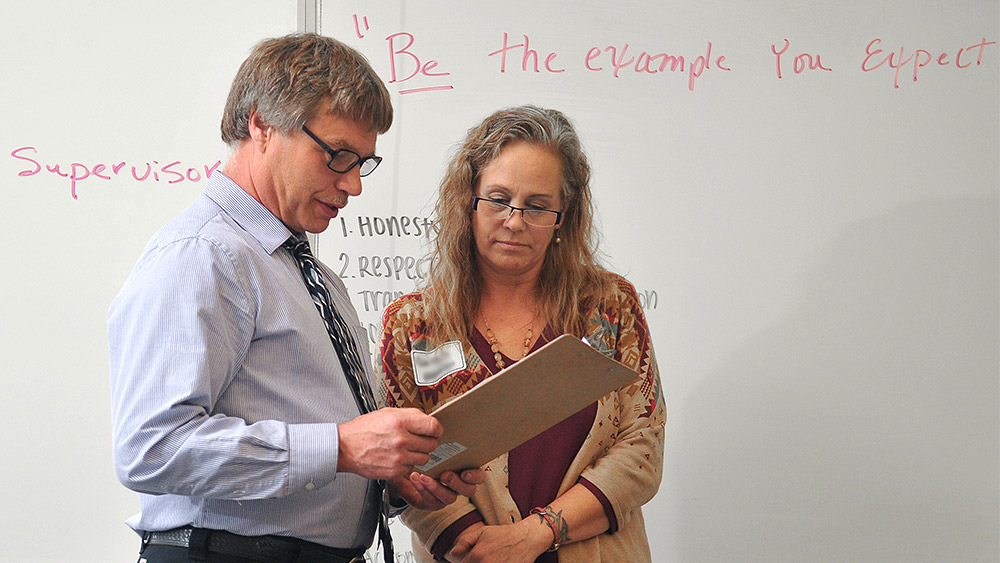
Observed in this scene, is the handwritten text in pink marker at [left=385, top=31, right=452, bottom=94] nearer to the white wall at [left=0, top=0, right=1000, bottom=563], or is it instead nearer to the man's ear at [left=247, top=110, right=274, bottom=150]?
the white wall at [left=0, top=0, right=1000, bottom=563]

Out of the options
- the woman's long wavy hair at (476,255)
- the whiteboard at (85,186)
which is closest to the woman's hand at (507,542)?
the woman's long wavy hair at (476,255)

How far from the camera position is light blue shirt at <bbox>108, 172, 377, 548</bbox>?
0.94 m

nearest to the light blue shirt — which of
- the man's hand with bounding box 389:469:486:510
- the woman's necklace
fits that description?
the man's hand with bounding box 389:469:486:510

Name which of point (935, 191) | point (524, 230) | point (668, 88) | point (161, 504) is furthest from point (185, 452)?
point (935, 191)

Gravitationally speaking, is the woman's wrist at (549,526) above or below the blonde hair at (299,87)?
below

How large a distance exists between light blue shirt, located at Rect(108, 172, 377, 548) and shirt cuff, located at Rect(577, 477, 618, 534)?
40cm

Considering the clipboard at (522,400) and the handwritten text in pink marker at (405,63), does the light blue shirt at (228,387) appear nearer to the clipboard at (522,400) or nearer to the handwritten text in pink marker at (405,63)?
the clipboard at (522,400)

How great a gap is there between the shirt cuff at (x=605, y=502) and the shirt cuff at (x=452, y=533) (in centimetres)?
19

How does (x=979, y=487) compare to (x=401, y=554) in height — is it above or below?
above

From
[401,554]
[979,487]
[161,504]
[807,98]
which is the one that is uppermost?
[807,98]

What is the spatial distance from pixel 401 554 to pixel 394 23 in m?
1.36

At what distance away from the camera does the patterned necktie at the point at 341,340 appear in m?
1.19

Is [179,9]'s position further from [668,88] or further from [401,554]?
[401,554]

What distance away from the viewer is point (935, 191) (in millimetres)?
2152
